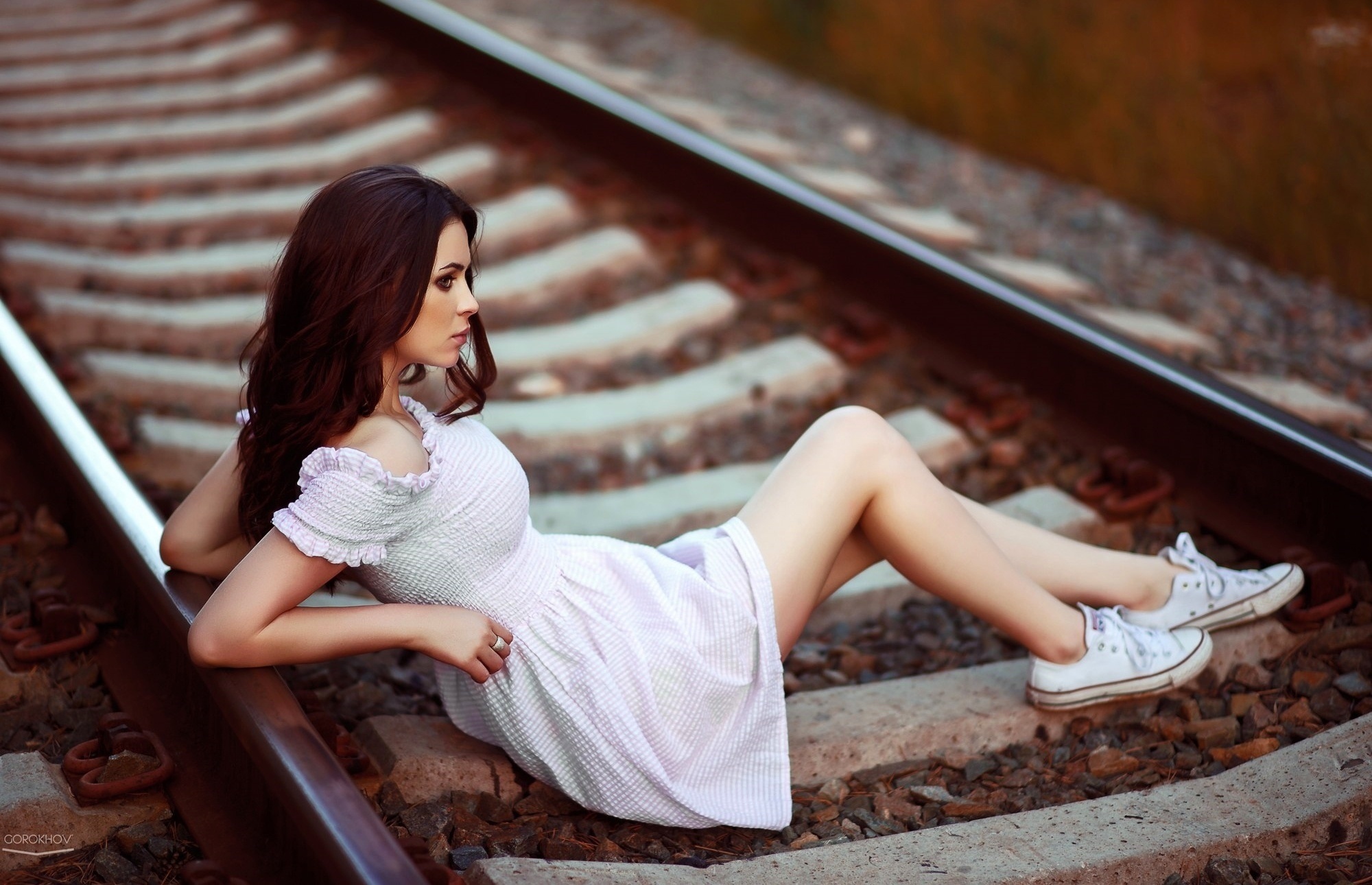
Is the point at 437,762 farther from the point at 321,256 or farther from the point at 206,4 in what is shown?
the point at 206,4

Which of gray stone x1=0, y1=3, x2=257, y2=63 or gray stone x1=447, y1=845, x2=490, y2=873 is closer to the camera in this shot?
gray stone x1=447, y1=845, x2=490, y2=873

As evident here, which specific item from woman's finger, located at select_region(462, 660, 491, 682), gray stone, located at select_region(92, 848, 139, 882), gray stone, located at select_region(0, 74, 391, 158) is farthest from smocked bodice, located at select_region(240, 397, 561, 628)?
gray stone, located at select_region(0, 74, 391, 158)

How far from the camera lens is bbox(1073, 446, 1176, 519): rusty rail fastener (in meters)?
3.26

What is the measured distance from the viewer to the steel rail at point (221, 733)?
6.26 ft

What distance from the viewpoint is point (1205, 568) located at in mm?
2805

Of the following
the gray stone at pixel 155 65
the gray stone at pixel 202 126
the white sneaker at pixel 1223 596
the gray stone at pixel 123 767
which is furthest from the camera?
the gray stone at pixel 155 65

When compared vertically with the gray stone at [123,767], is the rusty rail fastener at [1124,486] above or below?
above

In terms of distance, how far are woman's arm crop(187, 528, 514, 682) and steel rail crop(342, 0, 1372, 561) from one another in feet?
6.04

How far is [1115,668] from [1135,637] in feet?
0.30

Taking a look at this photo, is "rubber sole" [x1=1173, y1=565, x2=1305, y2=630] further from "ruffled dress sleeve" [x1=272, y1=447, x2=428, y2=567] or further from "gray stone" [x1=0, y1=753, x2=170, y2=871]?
"gray stone" [x1=0, y1=753, x2=170, y2=871]

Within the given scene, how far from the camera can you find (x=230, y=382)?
12.6 ft

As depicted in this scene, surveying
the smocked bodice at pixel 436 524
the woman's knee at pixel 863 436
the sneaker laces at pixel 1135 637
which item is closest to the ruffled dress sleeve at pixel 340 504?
the smocked bodice at pixel 436 524

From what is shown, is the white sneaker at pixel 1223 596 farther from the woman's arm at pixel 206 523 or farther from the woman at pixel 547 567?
the woman's arm at pixel 206 523

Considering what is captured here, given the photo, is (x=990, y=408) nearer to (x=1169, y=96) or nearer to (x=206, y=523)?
(x=206, y=523)
